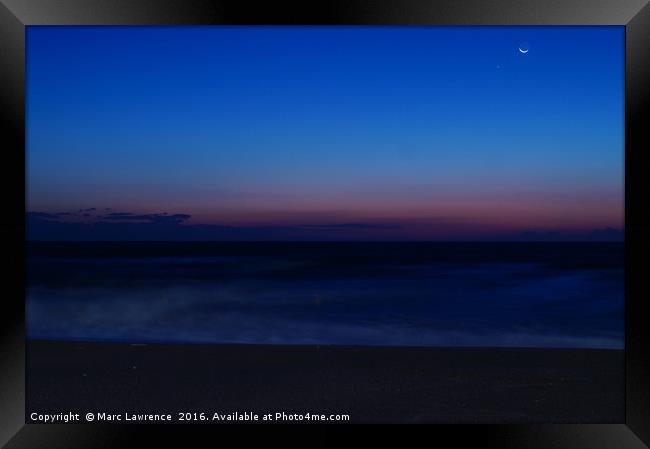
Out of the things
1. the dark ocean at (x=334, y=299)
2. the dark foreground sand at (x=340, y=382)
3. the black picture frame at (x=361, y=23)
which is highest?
the black picture frame at (x=361, y=23)

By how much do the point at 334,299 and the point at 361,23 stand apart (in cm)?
1041

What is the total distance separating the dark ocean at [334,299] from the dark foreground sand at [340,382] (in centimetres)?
129

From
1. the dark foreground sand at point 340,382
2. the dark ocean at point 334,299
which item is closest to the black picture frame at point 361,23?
the dark foreground sand at point 340,382

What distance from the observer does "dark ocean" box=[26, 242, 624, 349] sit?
320 inches

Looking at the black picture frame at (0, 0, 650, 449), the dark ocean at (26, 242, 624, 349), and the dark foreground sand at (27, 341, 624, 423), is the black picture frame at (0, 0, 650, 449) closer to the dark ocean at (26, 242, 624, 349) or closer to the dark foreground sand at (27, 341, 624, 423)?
the dark foreground sand at (27, 341, 624, 423)

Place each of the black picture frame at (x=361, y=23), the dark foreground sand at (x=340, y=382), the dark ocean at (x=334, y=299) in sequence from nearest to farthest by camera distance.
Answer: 1. the black picture frame at (x=361, y=23)
2. the dark foreground sand at (x=340, y=382)
3. the dark ocean at (x=334, y=299)

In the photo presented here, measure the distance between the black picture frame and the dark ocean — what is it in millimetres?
3217

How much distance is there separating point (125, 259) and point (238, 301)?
8.41 meters

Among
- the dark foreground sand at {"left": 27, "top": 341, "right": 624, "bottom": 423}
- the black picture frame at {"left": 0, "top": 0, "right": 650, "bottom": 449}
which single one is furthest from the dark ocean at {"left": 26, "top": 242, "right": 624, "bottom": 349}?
the black picture frame at {"left": 0, "top": 0, "right": 650, "bottom": 449}

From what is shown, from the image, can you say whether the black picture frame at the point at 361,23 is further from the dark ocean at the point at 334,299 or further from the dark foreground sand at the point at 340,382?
the dark ocean at the point at 334,299

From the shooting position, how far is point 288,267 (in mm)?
17312

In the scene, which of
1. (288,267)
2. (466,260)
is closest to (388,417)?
(288,267)

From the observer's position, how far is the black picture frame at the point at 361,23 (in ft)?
5.90

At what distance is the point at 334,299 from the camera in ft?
39.3
